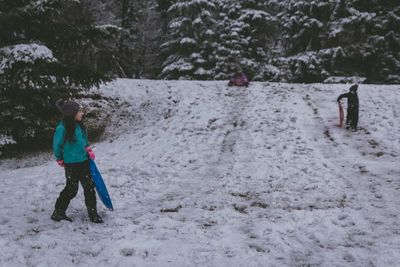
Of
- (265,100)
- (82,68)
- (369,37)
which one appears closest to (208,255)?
(82,68)

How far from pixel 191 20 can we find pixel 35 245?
2111cm

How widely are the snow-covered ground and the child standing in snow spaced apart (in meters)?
0.33

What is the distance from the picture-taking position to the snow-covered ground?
4066 mm

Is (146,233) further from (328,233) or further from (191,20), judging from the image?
(191,20)

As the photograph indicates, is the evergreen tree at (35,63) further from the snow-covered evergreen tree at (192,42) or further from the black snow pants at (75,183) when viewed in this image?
the snow-covered evergreen tree at (192,42)

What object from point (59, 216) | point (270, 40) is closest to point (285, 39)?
point (270, 40)

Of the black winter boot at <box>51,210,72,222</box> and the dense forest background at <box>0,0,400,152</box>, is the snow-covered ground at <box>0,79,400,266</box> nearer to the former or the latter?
the black winter boot at <box>51,210,72,222</box>

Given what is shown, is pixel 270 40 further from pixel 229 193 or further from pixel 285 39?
pixel 229 193

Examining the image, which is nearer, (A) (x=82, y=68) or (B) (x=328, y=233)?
(B) (x=328, y=233)

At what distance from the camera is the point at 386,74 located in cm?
2178

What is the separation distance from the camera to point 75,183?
4891mm

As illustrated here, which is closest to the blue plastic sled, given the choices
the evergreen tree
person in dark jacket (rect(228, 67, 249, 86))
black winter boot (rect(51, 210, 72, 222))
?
black winter boot (rect(51, 210, 72, 222))

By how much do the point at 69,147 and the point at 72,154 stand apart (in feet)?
0.42

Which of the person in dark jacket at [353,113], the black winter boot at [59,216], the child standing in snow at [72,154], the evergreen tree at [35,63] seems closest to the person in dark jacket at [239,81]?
the person in dark jacket at [353,113]
